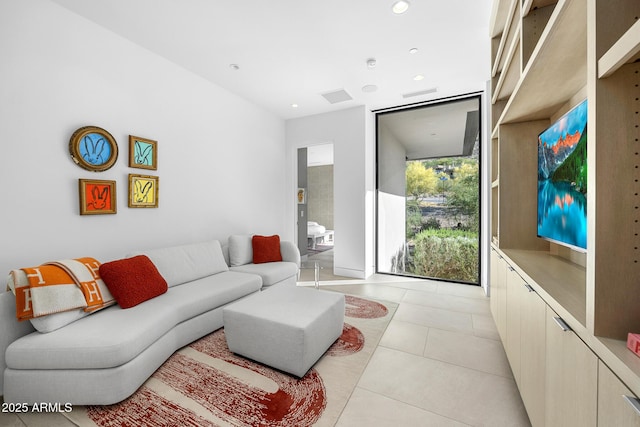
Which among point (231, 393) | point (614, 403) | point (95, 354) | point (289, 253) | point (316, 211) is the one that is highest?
point (316, 211)

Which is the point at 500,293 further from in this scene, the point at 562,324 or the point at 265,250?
the point at 265,250

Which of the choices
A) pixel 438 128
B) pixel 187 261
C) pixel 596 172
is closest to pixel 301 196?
pixel 438 128

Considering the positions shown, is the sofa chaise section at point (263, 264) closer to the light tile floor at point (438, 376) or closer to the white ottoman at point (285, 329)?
the white ottoman at point (285, 329)

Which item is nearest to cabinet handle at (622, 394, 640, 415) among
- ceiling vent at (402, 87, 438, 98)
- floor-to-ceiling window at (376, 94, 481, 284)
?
floor-to-ceiling window at (376, 94, 481, 284)

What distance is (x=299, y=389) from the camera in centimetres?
172

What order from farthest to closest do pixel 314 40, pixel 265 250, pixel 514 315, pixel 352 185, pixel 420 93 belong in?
pixel 352 185 < pixel 420 93 < pixel 265 250 < pixel 314 40 < pixel 514 315

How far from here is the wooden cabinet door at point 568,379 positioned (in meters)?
0.79

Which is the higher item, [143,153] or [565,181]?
[143,153]

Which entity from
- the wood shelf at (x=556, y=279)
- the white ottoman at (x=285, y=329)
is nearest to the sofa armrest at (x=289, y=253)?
the white ottoman at (x=285, y=329)

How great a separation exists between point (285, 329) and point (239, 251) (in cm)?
198

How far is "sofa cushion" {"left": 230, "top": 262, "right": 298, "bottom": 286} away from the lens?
318 cm

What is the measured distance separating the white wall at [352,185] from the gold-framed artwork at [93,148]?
121 inches

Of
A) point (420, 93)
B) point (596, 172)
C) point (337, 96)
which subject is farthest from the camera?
point (337, 96)

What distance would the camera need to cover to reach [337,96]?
400 cm
